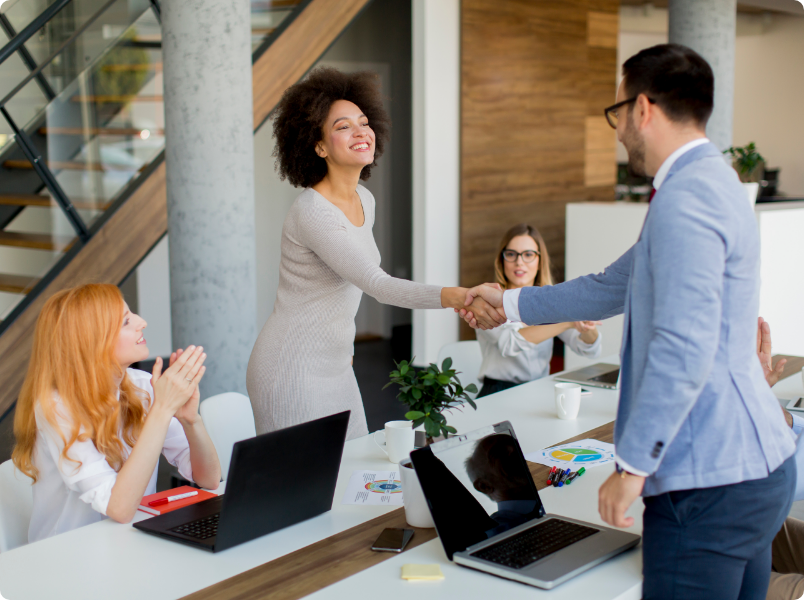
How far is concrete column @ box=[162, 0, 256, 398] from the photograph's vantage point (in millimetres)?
3297

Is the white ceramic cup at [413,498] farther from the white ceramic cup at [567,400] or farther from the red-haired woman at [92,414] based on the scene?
the white ceramic cup at [567,400]

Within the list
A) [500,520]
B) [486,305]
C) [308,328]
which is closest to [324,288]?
[308,328]

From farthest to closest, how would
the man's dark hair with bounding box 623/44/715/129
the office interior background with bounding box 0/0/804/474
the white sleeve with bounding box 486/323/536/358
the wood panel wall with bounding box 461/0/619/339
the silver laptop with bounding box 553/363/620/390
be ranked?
1. the wood panel wall with bounding box 461/0/619/339
2. the office interior background with bounding box 0/0/804/474
3. the white sleeve with bounding box 486/323/536/358
4. the silver laptop with bounding box 553/363/620/390
5. the man's dark hair with bounding box 623/44/715/129

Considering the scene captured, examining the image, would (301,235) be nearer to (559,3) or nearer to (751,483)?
(751,483)

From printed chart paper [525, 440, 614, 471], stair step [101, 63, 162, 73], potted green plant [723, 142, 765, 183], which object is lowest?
printed chart paper [525, 440, 614, 471]

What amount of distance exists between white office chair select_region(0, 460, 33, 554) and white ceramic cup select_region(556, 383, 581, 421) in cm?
150

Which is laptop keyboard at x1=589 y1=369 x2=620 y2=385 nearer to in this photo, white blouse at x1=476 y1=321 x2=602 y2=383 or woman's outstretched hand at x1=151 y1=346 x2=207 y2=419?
white blouse at x1=476 y1=321 x2=602 y2=383

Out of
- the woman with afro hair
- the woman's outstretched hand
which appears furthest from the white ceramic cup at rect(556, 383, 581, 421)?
the woman's outstretched hand

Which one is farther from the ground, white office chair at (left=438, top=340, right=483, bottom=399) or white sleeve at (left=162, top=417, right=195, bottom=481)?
white office chair at (left=438, top=340, right=483, bottom=399)

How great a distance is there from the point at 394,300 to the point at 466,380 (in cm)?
134

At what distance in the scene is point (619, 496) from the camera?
1320 mm

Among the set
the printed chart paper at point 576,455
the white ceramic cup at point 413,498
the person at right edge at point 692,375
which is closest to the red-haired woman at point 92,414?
the white ceramic cup at point 413,498

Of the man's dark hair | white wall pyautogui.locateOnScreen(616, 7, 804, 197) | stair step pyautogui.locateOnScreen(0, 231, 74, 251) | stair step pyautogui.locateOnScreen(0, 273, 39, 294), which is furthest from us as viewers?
white wall pyautogui.locateOnScreen(616, 7, 804, 197)

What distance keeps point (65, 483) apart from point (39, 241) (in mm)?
2607
